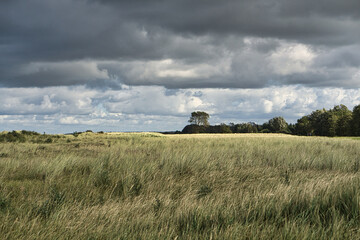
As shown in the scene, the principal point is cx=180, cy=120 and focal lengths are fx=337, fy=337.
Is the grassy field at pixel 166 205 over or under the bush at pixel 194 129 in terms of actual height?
under

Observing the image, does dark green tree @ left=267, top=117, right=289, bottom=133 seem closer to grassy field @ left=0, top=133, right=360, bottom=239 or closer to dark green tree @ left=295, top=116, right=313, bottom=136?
dark green tree @ left=295, top=116, right=313, bottom=136

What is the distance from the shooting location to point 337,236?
4207 millimetres

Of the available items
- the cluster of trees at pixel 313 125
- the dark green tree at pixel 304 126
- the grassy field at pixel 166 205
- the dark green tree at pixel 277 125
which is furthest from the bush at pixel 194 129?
the grassy field at pixel 166 205

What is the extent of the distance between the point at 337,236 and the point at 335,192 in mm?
2137

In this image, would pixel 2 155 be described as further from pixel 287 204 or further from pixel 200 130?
pixel 200 130

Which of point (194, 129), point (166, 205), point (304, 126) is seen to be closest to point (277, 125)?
point (304, 126)

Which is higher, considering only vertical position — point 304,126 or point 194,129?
point 304,126

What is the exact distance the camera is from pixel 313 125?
93.6m

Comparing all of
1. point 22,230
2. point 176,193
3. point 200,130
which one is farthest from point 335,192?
point 200,130

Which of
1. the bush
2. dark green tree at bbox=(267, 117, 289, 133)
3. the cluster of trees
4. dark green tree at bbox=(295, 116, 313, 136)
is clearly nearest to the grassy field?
the cluster of trees

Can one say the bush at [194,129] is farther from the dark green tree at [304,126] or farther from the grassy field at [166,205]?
the grassy field at [166,205]

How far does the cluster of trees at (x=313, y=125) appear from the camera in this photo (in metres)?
80.0

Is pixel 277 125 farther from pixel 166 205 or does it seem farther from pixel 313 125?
pixel 166 205

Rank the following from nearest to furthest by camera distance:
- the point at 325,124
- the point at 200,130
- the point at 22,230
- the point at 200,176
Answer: the point at 22,230, the point at 200,176, the point at 325,124, the point at 200,130
